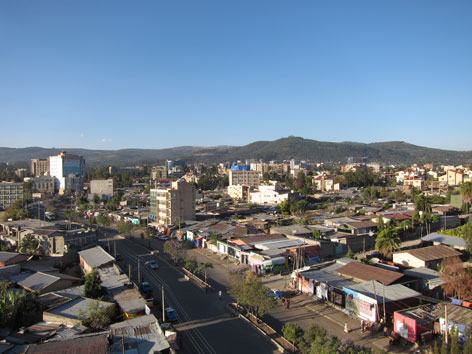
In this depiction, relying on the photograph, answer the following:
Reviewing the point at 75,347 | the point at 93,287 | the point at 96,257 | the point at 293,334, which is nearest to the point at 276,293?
→ the point at 293,334

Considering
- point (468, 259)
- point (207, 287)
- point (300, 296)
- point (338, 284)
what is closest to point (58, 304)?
point (207, 287)

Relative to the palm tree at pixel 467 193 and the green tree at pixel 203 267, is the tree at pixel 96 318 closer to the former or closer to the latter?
the green tree at pixel 203 267

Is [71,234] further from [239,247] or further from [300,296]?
[300,296]

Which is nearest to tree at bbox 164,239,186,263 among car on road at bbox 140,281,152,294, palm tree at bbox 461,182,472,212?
car on road at bbox 140,281,152,294

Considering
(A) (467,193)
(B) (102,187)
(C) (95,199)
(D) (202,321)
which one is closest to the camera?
(D) (202,321)

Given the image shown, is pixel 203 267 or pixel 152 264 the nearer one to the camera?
pixel 203 267

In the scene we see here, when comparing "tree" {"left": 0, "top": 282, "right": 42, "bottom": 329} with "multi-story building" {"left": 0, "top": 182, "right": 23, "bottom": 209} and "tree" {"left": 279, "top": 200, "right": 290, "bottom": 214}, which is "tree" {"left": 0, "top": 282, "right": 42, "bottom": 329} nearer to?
"tree" {"left": 279, "top": 200, "right": 290, "bottom": 214}

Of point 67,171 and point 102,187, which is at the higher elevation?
point 67,171

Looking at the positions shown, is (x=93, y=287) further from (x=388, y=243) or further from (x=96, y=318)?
(x=388, y=243)
